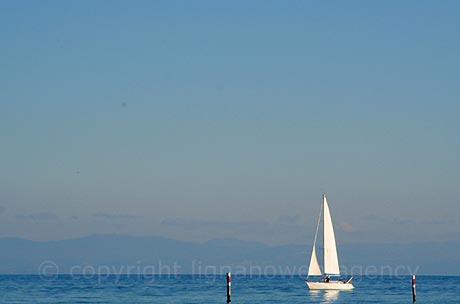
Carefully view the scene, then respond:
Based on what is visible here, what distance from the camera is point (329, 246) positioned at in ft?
407

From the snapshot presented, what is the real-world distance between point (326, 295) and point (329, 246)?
21.8 ft

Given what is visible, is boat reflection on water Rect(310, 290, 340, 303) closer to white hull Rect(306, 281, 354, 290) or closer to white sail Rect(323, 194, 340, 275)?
white hull Rect(306, 281, 354, 290)

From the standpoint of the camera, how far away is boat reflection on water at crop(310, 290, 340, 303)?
114188 millimetres

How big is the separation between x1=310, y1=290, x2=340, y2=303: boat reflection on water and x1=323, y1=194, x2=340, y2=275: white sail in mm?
3063

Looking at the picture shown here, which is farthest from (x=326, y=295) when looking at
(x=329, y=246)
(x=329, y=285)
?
(x=329, y=246)

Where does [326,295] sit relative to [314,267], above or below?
below

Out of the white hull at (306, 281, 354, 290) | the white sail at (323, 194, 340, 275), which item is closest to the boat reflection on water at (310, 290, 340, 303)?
the white hull at (306, 281, 354, 290)

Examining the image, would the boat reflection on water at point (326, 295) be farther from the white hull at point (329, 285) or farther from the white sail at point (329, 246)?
the white sail at point (329, 246)

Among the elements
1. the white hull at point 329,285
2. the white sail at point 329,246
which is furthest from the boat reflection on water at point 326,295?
the white sail at point 329,246

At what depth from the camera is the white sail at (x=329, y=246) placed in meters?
123

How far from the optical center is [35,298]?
118438mm

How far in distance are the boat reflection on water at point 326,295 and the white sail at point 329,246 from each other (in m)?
3.06

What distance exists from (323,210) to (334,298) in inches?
511

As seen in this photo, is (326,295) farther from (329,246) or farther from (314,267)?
(329,246)
